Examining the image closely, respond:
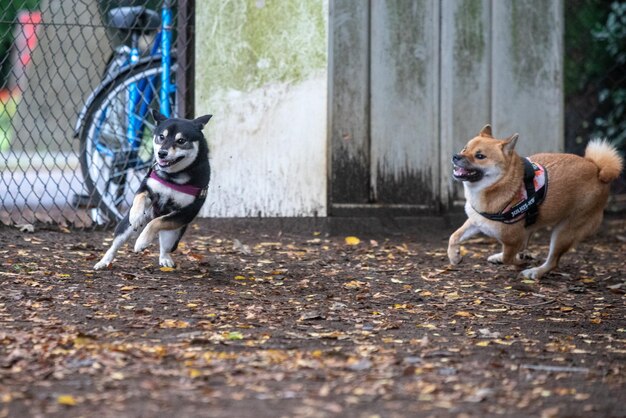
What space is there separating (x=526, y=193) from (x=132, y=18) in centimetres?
321

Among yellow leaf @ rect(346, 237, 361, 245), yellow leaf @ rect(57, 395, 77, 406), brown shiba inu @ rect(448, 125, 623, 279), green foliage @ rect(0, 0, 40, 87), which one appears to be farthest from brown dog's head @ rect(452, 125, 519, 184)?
yellow leaf @ rect(57, 395, 77, 406)

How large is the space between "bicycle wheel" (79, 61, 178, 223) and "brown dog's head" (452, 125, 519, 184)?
2.43 m

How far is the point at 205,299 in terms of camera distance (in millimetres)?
5254

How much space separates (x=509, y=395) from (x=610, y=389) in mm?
438

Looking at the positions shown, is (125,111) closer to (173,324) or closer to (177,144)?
(177,144)

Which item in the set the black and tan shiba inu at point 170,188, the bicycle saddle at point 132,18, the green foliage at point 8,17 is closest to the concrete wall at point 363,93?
the bicycle saddle at point 132,18

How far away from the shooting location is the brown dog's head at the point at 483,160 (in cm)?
621

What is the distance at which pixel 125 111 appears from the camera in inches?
301

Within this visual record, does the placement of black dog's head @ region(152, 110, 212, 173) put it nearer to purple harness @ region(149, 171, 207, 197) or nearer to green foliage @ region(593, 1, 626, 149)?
purple harness @ region(149, 171, 207, 197)

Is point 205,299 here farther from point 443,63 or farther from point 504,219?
Result: point 443,63

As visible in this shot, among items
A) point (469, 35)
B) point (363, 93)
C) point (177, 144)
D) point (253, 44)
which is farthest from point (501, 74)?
point (177, 144)

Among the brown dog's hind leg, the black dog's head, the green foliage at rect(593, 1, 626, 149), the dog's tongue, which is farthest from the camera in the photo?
the green foliage at rect(593, 1, 626, 149)

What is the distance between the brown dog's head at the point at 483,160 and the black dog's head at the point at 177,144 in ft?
5.12

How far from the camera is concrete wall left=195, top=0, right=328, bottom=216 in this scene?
7.47 meters
